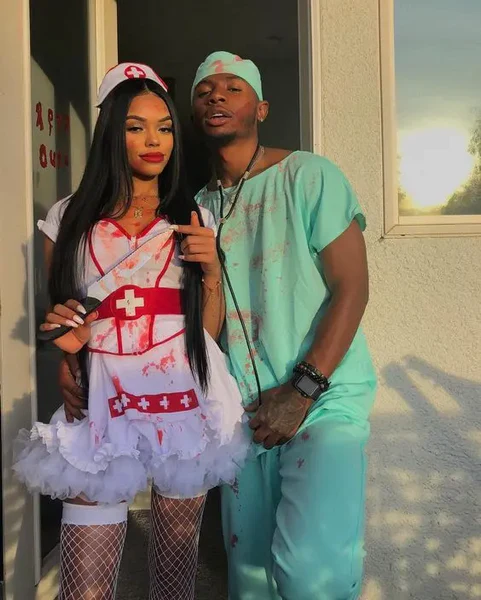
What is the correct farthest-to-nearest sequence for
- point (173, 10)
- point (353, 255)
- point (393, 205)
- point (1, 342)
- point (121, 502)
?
point (173, 10)
point (393, 205)
point (1, 342)
point (353, 255)
point (121, 502)

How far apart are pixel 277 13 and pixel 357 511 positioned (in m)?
3.62

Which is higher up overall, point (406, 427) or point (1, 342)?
point (1, 342)

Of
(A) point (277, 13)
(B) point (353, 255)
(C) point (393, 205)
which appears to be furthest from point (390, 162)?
(A) point (277, 13)

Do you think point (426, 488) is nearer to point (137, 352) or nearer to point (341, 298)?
point (341, 298)

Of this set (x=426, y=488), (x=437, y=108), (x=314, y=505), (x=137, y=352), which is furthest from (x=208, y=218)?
(x=426, y=488)

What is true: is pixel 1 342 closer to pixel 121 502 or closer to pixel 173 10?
pixel 121 502

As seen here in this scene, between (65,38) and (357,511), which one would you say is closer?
(357,511)

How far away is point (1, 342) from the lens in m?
2.04

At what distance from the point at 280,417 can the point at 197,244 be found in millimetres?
553

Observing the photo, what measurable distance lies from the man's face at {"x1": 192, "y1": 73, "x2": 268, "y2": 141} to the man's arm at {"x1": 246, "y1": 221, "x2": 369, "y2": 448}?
0.50 metres

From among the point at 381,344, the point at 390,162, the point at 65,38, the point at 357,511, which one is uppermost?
the point at 65,38

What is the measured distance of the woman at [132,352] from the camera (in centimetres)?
153

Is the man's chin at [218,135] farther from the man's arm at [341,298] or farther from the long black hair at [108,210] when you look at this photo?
the man's arm at [341,298]

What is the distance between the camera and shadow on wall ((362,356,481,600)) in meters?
2.24
